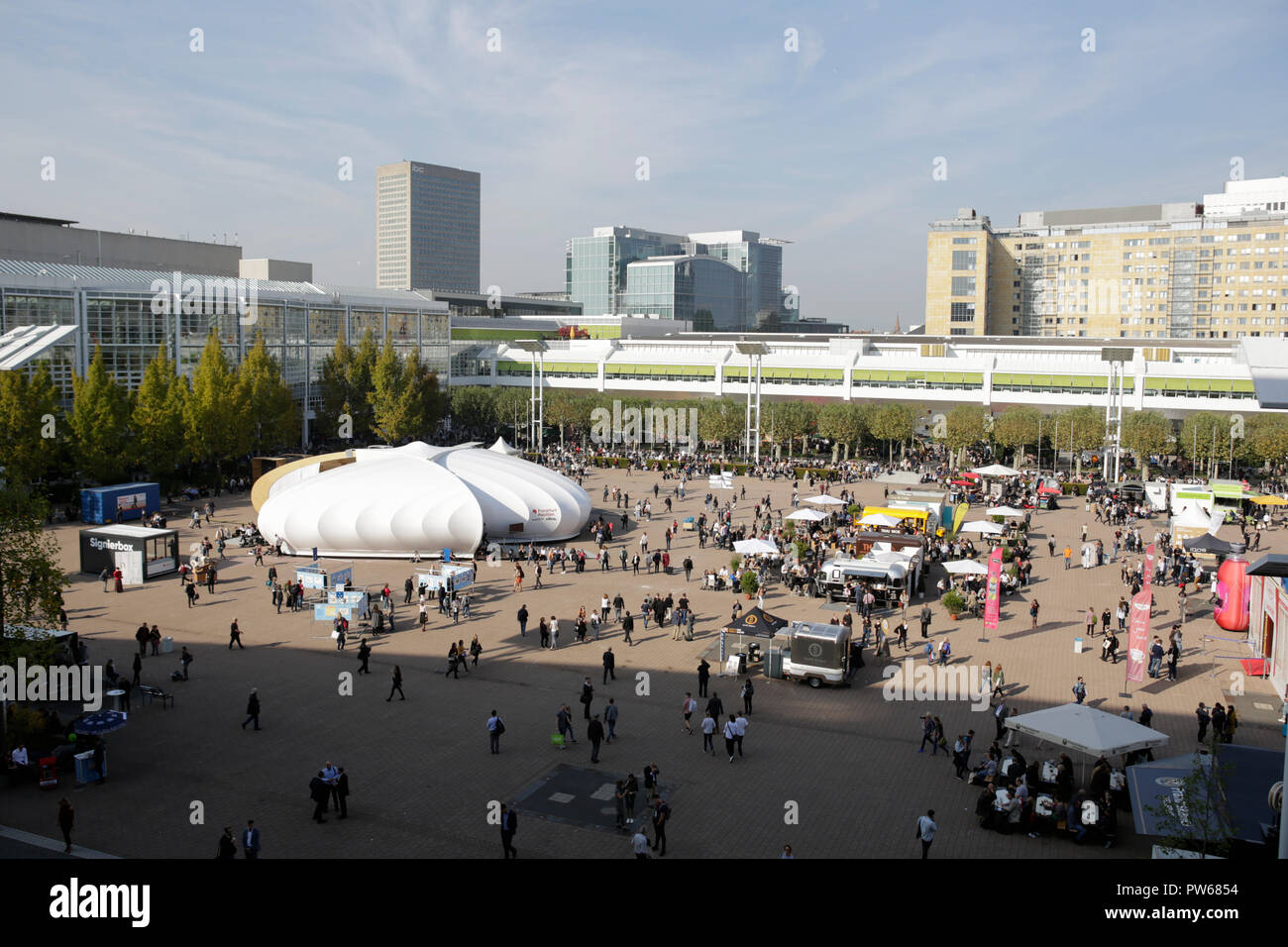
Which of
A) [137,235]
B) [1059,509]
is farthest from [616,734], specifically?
[137,235]

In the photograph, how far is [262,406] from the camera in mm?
52938

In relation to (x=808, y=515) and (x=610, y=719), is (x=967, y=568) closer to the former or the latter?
(x=808, y=515)

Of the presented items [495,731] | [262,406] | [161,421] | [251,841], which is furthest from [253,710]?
[262,406]

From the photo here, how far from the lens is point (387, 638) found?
2469 cm

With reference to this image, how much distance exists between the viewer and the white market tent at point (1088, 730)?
50.5 feet

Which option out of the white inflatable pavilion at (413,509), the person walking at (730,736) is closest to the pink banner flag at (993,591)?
the person walking at (730,736)

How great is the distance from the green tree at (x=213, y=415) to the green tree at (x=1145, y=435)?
49093 mm

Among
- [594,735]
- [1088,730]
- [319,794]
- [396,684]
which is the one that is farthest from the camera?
[396,684]

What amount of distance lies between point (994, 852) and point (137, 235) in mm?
74879

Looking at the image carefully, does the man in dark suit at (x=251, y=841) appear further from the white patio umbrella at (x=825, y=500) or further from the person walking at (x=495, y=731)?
the white patio umbrella at (x=825, y=500)

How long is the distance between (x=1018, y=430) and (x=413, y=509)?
40.5m

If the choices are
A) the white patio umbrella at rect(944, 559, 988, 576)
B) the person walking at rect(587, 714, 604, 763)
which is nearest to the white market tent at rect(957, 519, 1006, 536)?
the white patio umbrella at rect(944, 559, 988, 576)

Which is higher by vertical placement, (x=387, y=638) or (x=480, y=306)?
(x=480, y=306)
